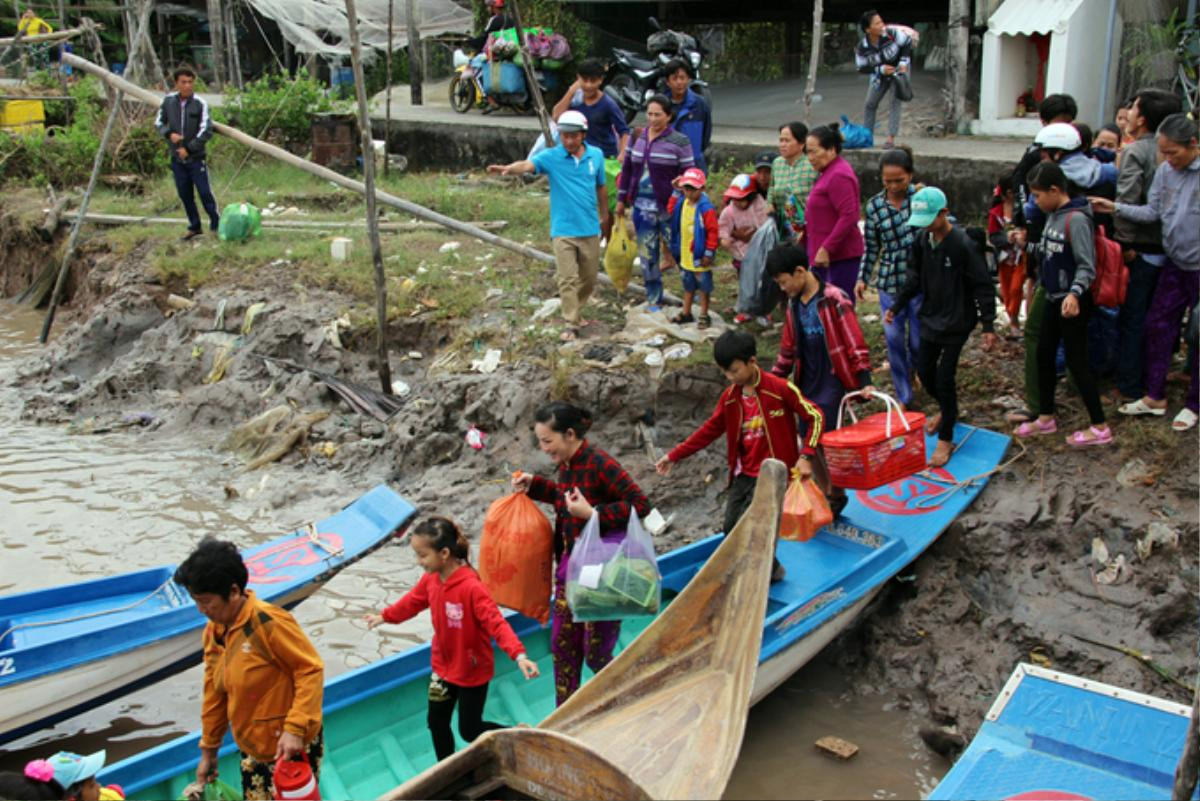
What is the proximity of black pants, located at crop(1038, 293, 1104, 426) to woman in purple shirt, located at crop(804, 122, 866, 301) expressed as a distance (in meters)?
1.24

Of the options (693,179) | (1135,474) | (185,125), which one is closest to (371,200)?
(693,179)

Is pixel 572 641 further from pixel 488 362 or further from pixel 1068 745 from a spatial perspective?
pixel 488 362

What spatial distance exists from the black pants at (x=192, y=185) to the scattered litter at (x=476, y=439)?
5.36 meters

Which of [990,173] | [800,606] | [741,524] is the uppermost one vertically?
[990,173]

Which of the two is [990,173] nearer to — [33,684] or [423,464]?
[423,464]

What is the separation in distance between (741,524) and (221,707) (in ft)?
7.33

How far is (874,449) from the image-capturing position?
5.59 metres

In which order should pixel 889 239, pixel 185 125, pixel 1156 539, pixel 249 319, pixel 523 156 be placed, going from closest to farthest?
pixel 1156 539 → pixel 889 239 → pixel 249 319 → pixel 185 125 → pixel 523 156

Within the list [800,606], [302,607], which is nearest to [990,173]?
[800,606]

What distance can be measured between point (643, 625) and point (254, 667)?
105 inches

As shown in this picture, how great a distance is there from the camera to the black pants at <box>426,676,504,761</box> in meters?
4.48

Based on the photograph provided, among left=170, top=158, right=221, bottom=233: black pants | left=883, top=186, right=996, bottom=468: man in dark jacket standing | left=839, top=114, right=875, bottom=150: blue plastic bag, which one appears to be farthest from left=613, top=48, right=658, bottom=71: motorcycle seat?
left=883, top=186, right=996, bottom=468: man in dark jacket standing

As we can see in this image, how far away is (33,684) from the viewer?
16.5 feet

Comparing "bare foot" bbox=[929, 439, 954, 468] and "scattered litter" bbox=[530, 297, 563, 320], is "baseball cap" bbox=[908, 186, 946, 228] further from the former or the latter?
"scattered litter" bbox=[530, 297, 563, 320]
